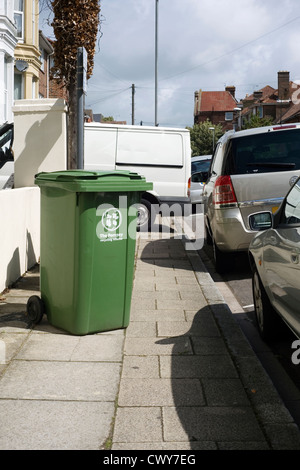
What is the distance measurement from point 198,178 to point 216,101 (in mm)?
91685

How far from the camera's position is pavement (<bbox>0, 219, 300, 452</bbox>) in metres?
3.29

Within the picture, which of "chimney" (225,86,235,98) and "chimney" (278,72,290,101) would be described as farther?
"chimney" (225,86,235,98)

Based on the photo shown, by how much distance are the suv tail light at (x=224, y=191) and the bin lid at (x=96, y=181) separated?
2.76 m

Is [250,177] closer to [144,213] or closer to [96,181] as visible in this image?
[96,181]

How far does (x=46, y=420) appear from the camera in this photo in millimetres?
3479

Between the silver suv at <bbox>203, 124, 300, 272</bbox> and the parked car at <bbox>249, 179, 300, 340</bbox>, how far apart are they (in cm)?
240

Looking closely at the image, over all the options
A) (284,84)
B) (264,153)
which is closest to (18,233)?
(264,153)

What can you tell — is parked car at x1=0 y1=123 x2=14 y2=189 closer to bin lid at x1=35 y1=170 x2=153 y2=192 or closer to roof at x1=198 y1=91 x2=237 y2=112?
bin lid at x1=35 y1=170 x2=153 y2=192

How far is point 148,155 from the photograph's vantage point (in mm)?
13117

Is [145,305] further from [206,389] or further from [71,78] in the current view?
[71,78]

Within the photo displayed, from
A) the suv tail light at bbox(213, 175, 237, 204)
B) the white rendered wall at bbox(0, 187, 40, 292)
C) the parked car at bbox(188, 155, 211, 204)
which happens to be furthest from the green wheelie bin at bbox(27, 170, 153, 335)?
the parked car at bbox(188, 155, 211, 204)

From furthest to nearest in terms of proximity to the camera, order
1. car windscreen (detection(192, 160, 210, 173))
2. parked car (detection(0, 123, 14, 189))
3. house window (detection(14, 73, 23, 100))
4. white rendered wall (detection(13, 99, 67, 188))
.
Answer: house window (detection(14, 73, 23, 100))
car windscreen (detection(192, 160, 210, 173))
parked car (detection(0, 123, 14, 189))
white rendered wall (detection(13, 99, 67, 188))

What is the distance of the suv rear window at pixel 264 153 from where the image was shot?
799 centimetres

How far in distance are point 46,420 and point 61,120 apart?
6.51 m
